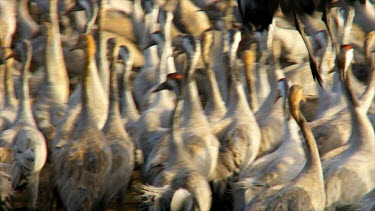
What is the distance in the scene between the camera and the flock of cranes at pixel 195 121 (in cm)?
847

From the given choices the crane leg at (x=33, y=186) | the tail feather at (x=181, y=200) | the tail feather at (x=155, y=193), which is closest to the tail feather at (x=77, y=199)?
the crane leg at (x=33, y=186)

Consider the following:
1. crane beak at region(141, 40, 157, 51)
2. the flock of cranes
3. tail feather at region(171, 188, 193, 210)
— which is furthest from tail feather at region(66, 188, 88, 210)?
crane beak at region(141, 40, 157, 51)

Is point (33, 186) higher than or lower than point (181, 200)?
lower

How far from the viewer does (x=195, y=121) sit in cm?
920

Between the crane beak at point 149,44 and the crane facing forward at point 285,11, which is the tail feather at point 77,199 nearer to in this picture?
the crane facing forward at point 285,11

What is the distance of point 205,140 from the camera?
29.5 ft

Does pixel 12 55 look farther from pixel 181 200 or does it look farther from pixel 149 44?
pixel 181 200

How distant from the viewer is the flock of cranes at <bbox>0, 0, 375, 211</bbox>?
8469mm

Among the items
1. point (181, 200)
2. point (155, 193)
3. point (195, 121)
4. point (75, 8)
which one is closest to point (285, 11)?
point (195, 121)

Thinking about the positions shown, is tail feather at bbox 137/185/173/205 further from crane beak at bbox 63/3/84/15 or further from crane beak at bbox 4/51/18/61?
crane beak at bbox 63/3/84/15

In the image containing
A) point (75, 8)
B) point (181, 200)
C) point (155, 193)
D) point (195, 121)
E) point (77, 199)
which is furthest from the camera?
point (75, 8)

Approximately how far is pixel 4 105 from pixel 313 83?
2669 millimetres

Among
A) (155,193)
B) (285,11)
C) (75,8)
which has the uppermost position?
(285,11)

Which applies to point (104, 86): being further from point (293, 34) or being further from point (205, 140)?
point (293, 34)
